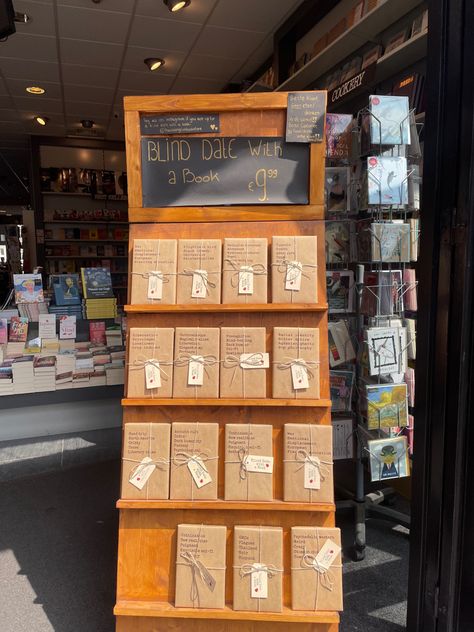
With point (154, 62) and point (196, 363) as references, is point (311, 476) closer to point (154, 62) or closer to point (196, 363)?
point (196, 363)

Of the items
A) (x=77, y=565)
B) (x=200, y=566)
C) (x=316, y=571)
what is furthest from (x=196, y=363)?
(x=77, y=565)

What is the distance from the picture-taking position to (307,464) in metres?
1.51

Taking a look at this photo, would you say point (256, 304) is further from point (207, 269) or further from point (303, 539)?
point (303, 539)

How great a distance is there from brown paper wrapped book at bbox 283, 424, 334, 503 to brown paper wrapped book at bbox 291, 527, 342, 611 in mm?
120

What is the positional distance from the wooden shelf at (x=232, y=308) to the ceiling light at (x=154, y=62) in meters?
4.29

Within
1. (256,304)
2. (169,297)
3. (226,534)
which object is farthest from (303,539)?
(169,297)

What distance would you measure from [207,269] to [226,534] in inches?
34.8

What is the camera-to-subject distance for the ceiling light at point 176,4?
3.60m

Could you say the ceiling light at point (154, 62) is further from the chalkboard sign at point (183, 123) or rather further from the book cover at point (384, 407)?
the book cover at point (384, 407)

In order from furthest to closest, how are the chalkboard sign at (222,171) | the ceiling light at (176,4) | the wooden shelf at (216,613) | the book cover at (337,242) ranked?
1. the ceiling light at (176,4)
2. the book cover at (337,242)
3. the chalkboard sign at (222,171)
4. the wooden shelf at (216,613)

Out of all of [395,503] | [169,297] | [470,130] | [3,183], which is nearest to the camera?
[470,130]

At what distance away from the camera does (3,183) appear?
1313cm

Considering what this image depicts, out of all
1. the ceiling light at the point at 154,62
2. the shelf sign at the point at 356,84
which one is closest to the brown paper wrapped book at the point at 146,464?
the shelf sign at the point at 356,84

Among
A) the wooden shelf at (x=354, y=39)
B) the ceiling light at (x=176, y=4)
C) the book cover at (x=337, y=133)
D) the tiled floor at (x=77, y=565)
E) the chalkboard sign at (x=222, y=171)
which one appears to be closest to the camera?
the chalkboard sign at (x=222, y=171)
